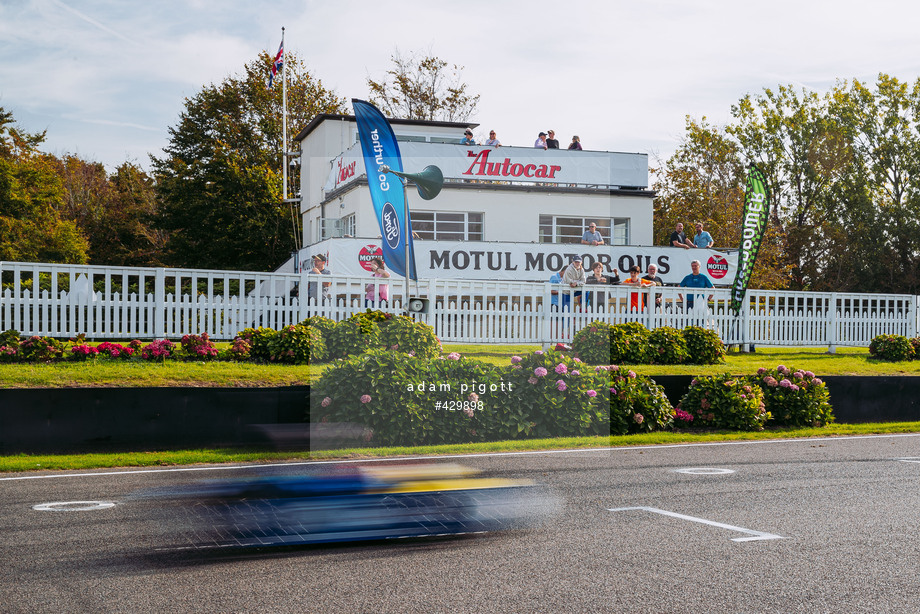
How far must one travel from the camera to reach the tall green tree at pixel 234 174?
4847 centimetres

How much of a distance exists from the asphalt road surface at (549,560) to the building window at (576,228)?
2322 centimetres

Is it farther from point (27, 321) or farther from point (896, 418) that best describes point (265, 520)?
point (896, 418)

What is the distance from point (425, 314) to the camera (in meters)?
18.4

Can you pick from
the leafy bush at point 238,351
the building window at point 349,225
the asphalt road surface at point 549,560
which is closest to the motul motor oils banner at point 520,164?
the building window at point 349,225

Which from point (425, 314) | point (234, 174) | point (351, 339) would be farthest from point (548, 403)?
point (234, 174)

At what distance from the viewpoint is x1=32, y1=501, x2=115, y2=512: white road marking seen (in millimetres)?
7625

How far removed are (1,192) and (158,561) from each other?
→ 150 ft

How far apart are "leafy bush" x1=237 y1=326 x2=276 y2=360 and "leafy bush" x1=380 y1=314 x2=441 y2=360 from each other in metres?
1.92

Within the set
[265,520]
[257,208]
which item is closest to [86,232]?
[257,208]

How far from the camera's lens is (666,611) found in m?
4.83

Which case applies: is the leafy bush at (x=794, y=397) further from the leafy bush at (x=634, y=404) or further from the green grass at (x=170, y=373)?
the leafy bush at (x=634, y=404)

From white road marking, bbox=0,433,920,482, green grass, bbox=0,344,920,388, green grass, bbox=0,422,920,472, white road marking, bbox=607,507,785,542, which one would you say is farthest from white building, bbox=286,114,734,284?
white road marking, bbox=607,507,785,542

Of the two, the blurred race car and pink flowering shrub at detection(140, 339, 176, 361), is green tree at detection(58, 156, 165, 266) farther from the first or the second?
the blurred race car

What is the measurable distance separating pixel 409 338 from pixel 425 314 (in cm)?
340
